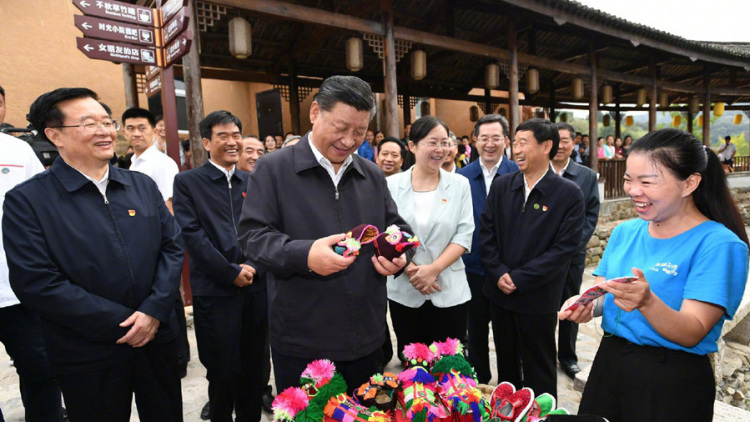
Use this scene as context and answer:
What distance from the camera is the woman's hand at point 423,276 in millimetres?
2412

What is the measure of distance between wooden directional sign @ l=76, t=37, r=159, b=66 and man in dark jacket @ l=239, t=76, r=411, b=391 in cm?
321

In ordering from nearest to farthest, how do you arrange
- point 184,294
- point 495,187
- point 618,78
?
point 495,187
point 184,294
point 618,78

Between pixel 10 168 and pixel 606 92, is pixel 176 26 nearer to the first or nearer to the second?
pixel 10 168

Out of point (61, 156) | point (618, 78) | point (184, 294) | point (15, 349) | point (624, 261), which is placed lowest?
point (184, 294)

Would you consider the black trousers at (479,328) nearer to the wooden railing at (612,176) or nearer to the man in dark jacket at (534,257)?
the man in dark jacket at (534,257)

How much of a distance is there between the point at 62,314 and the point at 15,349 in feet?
3.42

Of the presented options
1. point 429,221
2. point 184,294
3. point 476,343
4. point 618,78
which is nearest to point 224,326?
point 429,221

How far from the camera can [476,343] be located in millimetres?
3039

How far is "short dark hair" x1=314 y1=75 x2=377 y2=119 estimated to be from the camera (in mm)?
1594

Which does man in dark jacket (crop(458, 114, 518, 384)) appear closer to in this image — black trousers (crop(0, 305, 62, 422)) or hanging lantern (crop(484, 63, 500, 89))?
black trousers (crop(0, 305, 62, 422))

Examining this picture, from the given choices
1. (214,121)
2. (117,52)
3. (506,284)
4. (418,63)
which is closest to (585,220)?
(506,284)

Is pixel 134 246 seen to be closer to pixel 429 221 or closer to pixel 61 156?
pixel 61 156

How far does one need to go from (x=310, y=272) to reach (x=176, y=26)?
3.48 m

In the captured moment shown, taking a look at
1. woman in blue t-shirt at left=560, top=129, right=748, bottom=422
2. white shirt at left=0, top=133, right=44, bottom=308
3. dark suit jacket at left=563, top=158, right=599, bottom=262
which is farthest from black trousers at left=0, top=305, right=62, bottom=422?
dark suit jacket at left=563, top=158, right=599, bottom=262
